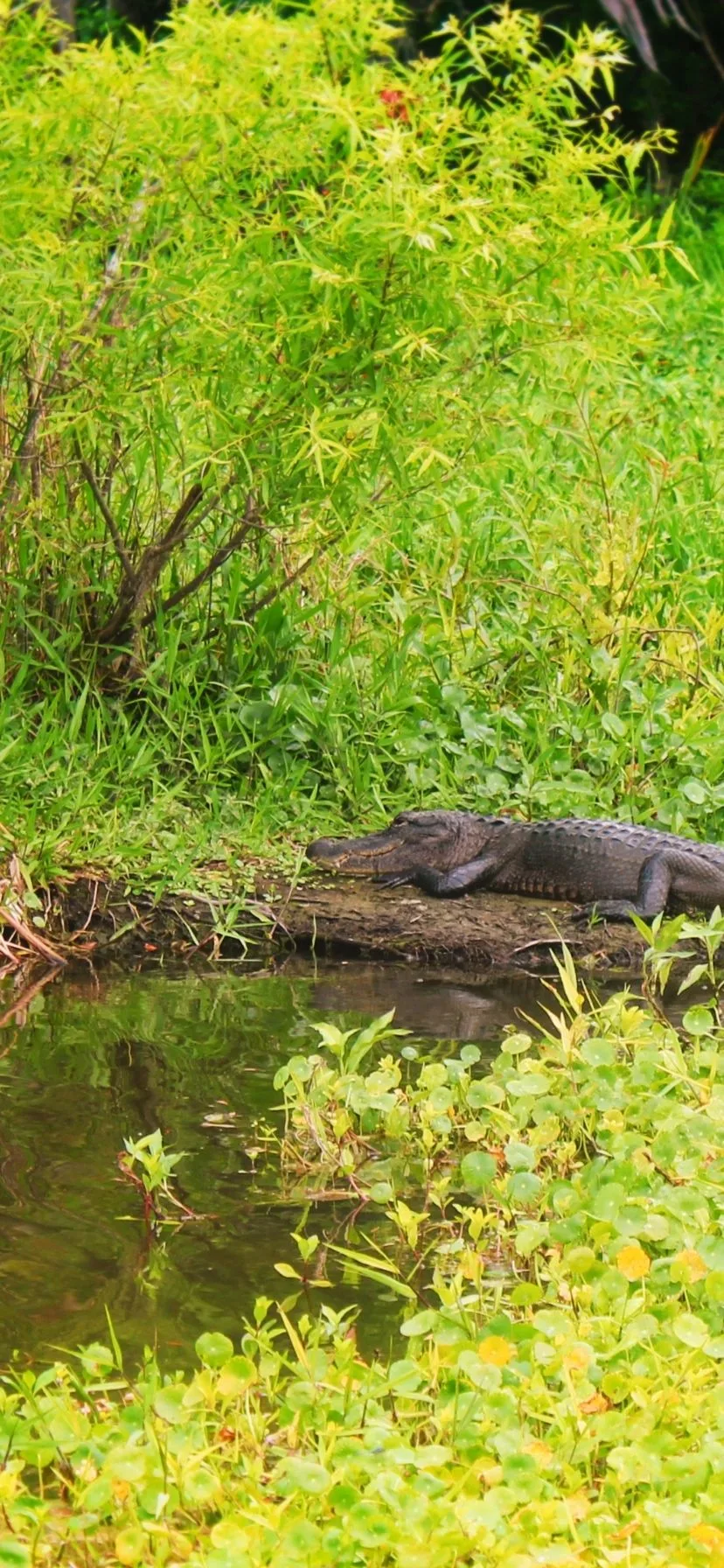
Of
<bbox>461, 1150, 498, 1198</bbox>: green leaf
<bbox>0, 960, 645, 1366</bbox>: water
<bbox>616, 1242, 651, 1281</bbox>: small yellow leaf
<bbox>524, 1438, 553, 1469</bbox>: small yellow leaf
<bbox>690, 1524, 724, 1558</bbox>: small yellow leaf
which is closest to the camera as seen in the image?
<bbox>690, 1524, 724, 1558</bbox>: small yellow leaf

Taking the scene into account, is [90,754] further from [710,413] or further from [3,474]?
[710,413]

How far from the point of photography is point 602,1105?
390 centimetres

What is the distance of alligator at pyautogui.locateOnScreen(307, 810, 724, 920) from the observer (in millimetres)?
6047

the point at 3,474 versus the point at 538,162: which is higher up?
the point at 538,162

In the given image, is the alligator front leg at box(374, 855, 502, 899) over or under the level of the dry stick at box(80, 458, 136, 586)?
under

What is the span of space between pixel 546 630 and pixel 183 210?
2.09 m

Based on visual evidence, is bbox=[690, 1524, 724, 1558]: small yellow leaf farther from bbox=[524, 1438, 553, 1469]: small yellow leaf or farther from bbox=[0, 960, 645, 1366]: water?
bbox=[0, 960, 645, 1366]: water

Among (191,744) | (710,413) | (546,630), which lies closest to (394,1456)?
(191,744)

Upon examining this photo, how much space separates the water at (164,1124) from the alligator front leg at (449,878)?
17.9 inches

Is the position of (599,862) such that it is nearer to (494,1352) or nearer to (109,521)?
(109,521)

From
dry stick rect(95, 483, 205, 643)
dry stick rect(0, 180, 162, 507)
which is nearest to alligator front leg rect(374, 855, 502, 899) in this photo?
dry stick rect(95, 483, 205, 643)

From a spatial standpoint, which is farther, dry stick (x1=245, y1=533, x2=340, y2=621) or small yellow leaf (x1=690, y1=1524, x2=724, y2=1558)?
dry stick (x1=245, y1=533, x2=340, y2=621)

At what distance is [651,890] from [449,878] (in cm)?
64

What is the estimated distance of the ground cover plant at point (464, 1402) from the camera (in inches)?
97.7
